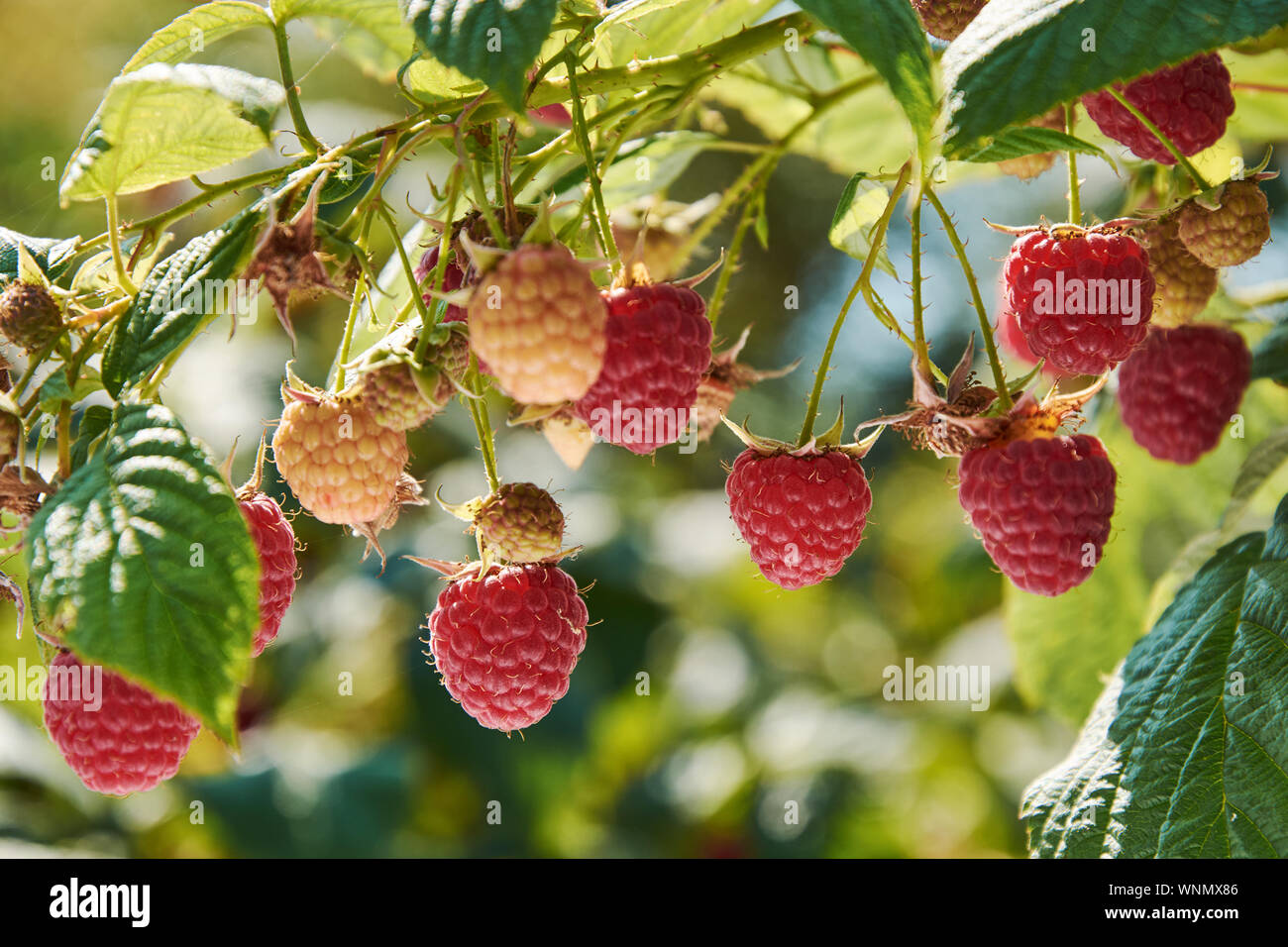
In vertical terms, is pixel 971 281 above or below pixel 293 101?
below

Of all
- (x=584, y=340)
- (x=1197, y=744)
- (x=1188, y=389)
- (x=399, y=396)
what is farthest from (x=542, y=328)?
(x=1188, y=389)

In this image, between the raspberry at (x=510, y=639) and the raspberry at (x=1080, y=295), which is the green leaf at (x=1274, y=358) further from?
the raspberry at (x=510, y=639)

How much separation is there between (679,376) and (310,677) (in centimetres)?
178

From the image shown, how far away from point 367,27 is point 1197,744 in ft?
2.79

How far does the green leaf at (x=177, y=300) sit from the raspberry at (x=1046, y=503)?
1.66ft

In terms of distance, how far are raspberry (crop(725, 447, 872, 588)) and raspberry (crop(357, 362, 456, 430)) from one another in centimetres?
27

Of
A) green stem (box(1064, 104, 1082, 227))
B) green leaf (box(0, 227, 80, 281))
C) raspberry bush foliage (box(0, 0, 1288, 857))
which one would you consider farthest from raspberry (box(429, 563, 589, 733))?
green stem (box(1064, 104, 1082, 227))

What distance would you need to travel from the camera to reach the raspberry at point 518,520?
71 centimetres

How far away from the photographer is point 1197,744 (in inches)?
34.2

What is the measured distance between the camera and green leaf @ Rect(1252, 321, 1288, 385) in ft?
3.52

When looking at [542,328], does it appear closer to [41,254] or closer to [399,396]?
[399,396]

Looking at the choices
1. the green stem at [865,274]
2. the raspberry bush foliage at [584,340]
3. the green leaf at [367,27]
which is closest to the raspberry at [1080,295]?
the raspberry bush foliage at [584,340]

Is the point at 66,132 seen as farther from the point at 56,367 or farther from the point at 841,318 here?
the point at 841,318

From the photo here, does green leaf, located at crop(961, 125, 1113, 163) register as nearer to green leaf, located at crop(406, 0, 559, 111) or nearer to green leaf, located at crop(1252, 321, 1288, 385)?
green leaf, located at crop(406, 0, 559, 111)
